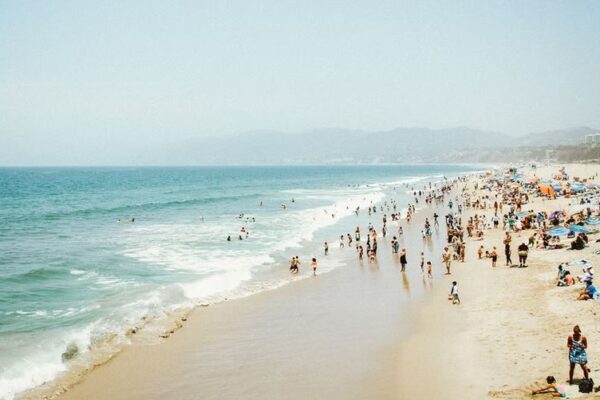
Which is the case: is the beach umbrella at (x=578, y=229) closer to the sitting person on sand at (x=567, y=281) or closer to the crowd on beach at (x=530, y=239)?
the crowd on beach at (x=530, y=239)

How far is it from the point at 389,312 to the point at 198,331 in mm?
6602

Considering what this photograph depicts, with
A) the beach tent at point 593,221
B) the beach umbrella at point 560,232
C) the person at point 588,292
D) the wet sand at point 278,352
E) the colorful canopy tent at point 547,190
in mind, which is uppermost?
the colorful canopy tent at point 547,190

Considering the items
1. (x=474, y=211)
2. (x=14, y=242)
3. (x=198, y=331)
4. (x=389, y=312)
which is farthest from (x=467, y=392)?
(x=474, y=211)

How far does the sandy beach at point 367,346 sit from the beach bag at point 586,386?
0.17 meters

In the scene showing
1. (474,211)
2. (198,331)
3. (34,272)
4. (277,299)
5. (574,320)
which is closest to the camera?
(574,320)

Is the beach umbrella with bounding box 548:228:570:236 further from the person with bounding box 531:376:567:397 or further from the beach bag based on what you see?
the beach bag

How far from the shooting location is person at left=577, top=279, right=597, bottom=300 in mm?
14344

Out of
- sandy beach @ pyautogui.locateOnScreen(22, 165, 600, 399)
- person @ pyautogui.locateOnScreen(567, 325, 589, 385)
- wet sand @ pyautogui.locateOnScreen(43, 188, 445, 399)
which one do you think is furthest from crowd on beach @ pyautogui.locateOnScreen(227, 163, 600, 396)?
wet sand @ pyautogui.locateOnScreen(43, 188, 445, 399)

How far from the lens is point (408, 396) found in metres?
10.1

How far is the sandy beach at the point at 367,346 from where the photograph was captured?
10.5m

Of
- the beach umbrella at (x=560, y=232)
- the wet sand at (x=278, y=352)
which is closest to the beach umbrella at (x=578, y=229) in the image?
the beach umbrella at (x=560, y=232)

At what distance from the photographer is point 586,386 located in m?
8.80

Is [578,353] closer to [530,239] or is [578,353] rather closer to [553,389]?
[553,389]

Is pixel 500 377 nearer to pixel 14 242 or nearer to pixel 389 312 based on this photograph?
pixel 389 312
